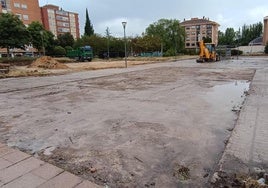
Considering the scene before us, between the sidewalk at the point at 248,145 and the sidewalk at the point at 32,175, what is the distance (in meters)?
1.76

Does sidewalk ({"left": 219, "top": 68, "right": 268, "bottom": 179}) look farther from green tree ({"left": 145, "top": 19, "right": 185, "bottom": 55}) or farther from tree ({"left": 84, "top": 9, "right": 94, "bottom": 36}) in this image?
tree ({"left": 84, "top": 9, "right": 94, "bottom": 36})

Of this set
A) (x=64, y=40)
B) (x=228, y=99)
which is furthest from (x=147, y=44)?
(x=228, y=99)

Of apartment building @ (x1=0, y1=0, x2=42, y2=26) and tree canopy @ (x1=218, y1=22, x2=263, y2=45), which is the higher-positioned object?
apartment building @ (x1=0, y1=0, x2=42, y2=26)

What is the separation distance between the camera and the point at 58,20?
263 ft

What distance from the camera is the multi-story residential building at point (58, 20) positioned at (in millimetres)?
75000

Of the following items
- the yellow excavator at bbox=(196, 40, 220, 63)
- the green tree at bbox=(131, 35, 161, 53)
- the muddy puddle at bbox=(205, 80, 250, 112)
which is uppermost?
the green tree at bbox=(131, 35, 161, 53)

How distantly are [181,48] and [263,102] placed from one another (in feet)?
210

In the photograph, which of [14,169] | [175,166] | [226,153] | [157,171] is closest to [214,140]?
[226,153]

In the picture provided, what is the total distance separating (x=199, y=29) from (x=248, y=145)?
95240 mm

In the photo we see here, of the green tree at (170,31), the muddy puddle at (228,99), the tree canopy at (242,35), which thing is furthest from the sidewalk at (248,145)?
the tree canopy at (242,35)

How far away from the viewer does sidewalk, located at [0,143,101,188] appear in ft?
8.51

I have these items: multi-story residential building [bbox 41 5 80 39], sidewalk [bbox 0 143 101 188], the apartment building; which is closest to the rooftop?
multi-story residential building [bbox 41 5 80 39]

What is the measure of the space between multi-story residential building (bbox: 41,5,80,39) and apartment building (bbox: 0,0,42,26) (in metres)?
13.1

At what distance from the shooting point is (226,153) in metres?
3.24
